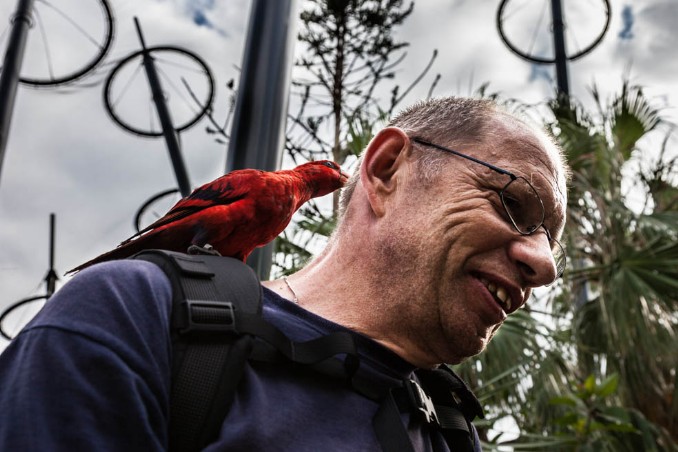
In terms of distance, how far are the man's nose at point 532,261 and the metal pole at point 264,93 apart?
2.74 feet

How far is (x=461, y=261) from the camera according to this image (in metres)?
1.24

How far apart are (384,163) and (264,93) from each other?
0.65 metres

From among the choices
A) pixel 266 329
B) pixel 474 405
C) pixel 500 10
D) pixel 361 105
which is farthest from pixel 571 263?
pixel 266 329

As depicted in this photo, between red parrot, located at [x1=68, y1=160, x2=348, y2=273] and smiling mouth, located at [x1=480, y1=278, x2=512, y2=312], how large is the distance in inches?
31.4

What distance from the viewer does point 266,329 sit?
98 centimetres

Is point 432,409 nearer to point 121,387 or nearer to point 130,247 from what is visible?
point 121,387

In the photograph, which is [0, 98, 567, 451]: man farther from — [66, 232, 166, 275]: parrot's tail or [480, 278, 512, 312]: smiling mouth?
[66, 232, 166, 275]: parrot's tail

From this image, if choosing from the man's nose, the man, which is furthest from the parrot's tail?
the man's nose

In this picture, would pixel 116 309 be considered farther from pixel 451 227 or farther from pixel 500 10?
pixel 500 10

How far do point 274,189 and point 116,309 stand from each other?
109cm

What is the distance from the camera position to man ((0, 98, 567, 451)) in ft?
2.64

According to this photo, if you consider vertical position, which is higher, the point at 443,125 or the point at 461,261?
the point at 443,125

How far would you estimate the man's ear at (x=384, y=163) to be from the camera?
1354mm

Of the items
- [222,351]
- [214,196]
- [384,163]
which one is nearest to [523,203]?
[384,163]
